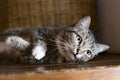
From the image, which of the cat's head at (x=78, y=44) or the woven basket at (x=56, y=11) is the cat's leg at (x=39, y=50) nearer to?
the cat's head at (x=78, y=44)

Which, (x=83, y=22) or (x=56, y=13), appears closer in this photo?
(x=83, y=22)

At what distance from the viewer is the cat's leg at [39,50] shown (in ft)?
3.06

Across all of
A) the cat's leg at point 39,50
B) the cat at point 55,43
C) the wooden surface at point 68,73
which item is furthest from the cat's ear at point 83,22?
the wooden surface at point 68,73

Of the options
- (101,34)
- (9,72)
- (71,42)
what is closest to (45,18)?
(101,34)

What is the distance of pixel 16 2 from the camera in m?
1.37

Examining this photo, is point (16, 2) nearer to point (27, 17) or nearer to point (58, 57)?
point (27, 17)

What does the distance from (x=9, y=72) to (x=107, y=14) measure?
674 mm

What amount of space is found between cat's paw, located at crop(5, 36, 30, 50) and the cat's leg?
0.04 metres

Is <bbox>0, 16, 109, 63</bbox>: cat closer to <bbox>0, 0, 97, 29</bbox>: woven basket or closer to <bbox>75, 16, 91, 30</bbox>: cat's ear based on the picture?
<bbox>75, 16, 91, 30</bbox>: cat's ear

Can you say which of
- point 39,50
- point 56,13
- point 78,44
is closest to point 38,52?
point 39,50

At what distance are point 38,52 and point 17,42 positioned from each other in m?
0.09

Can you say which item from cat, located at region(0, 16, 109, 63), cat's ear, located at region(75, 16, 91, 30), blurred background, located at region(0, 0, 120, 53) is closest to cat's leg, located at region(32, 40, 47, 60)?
cat, located at region(0, 16, 109, 63)

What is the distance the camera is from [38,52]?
0.94 meters

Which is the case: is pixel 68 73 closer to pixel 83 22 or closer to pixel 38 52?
pixel 38 52
